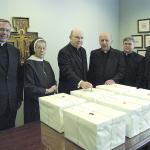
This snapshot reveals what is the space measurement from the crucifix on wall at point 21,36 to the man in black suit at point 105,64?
0.94 m

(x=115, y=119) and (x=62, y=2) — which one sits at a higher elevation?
(x=62, y=2)

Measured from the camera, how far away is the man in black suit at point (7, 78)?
2252 millimetres

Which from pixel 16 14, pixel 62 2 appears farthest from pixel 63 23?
pixel 16 14

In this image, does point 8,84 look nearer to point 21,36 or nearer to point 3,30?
point 3,30

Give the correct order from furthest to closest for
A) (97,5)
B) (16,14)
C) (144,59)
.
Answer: (97,5)
(144,59)
(16,14)

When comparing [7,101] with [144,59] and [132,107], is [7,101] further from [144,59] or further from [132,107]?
[144,59]

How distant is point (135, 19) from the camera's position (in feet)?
14.2

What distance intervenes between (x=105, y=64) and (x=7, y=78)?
1.29 metres

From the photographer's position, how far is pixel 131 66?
3242mm

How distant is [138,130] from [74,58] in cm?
149

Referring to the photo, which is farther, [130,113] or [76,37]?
[76,37]

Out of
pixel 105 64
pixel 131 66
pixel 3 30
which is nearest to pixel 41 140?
pixel 3 30

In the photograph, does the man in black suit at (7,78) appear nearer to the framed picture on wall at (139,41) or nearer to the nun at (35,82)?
the nun at (35,82)

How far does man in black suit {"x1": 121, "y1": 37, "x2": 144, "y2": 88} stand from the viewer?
325cm
